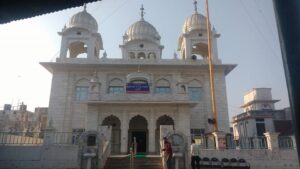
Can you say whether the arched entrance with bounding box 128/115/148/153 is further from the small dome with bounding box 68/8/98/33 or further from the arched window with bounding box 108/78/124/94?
the small dome with bounding box 68/8/98/33

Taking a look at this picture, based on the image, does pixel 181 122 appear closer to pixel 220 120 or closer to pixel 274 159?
pixel 220 120

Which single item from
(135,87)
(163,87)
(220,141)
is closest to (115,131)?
(135,87)

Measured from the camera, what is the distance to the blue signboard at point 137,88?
2042 centimetres

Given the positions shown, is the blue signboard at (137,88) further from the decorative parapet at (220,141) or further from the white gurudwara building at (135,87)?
the decorative parapet at (220,141)

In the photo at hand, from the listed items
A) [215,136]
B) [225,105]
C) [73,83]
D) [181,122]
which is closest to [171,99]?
[181,122]

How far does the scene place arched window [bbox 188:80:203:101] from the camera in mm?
23828

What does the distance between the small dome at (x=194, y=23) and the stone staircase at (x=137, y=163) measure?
53.5 ft

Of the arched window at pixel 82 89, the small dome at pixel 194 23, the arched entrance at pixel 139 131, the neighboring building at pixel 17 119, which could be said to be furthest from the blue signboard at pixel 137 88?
the neighboring building at pixel 17 119

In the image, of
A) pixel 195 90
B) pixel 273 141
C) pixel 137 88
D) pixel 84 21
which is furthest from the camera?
pixel 84 21

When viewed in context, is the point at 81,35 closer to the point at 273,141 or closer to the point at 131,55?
the point at 131,55

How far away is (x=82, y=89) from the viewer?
77.3 ft

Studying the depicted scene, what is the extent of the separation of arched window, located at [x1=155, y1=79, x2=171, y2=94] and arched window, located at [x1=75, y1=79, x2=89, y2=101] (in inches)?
264

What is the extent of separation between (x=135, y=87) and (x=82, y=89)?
19.6 feet

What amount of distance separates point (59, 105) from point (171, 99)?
10322mm
